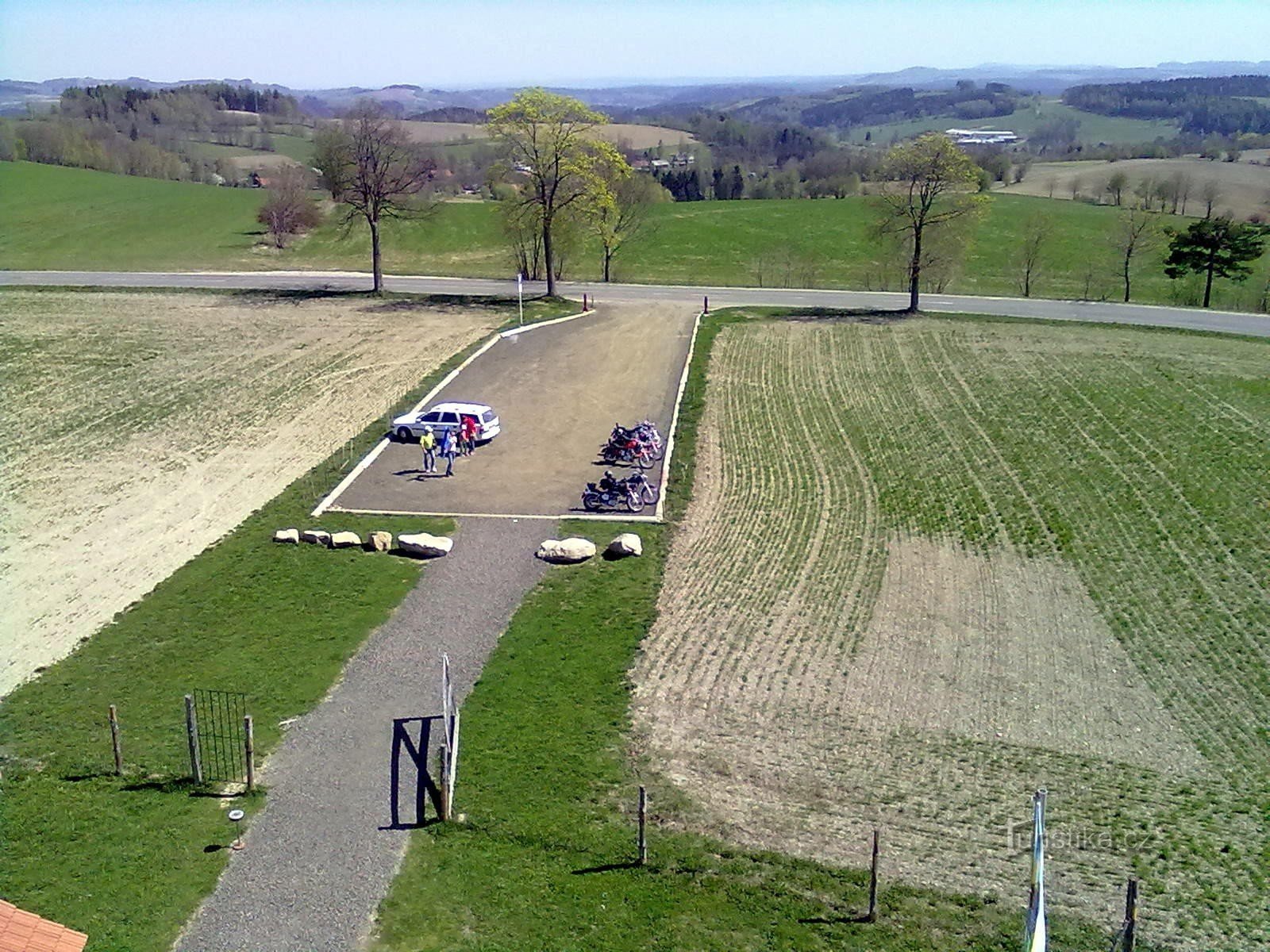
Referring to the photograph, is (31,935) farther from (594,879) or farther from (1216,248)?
(1216,248)

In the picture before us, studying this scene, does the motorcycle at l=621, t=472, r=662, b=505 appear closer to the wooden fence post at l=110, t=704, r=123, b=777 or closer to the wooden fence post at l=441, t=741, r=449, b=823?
the wooden fence post at l=441, t=741, r=449, b=823

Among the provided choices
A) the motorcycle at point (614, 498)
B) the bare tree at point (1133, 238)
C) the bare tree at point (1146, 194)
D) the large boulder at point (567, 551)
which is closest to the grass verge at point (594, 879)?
the large boulder at point (567, 551)

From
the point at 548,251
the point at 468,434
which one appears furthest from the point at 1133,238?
the point at 468,434

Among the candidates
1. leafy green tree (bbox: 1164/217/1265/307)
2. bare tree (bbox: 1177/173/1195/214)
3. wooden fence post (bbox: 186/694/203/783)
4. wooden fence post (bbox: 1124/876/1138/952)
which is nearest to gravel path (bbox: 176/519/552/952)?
wooden fence post (bbox: 186/694/203/783)

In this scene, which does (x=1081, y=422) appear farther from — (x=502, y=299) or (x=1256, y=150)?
(x=1256, y=150)

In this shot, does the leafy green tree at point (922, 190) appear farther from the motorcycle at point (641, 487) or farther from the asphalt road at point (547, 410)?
the motorcycle at point (641, 487)
